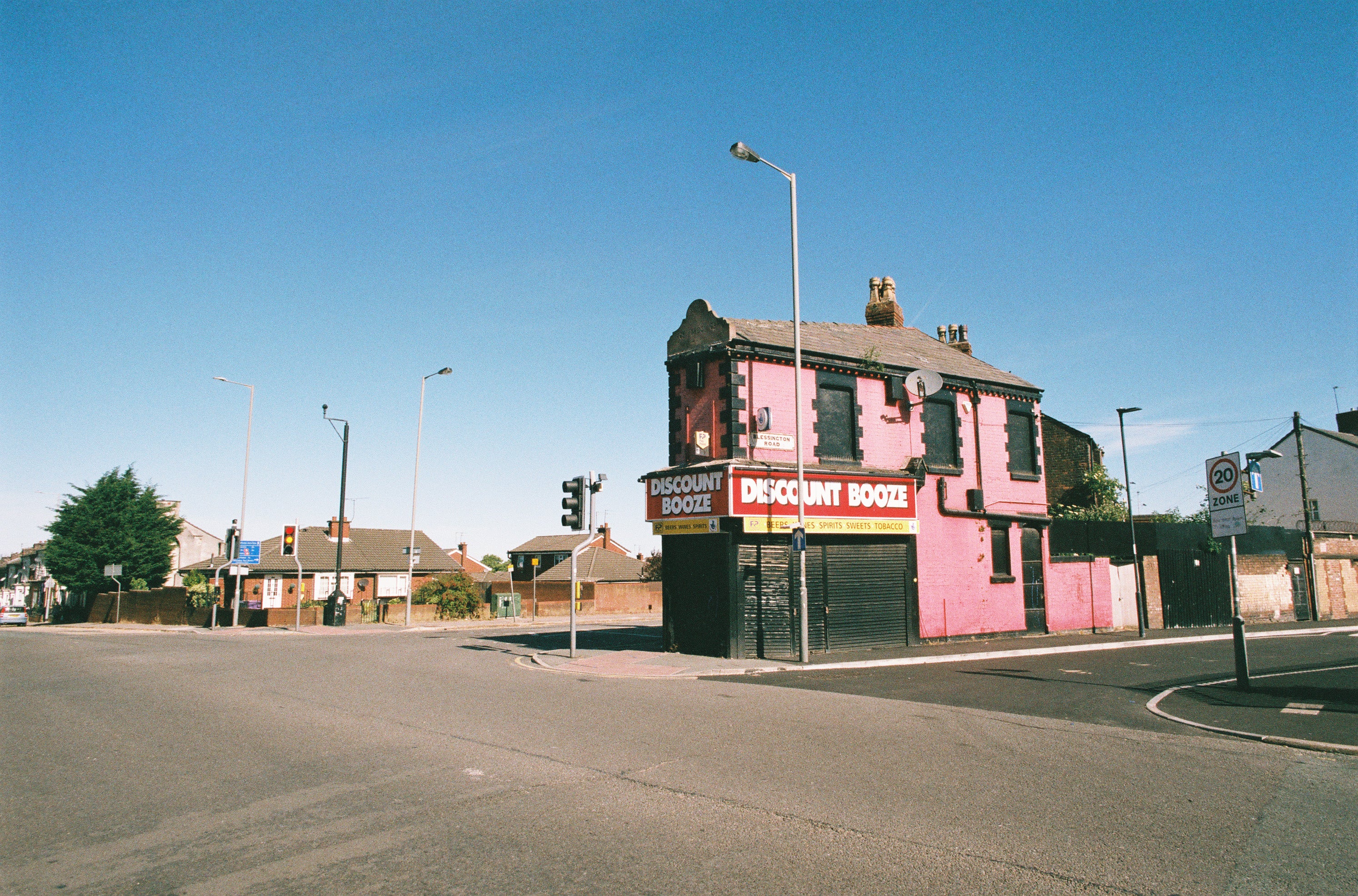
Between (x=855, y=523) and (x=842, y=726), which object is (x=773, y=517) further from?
(x=842, y=726)

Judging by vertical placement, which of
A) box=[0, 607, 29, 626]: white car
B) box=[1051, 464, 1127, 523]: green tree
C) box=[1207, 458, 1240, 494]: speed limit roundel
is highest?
box=[1051, 464, 1127, 523]: green tree

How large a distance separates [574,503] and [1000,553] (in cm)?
1400

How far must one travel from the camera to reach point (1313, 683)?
46.0ft

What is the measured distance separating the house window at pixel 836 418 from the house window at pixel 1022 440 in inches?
257

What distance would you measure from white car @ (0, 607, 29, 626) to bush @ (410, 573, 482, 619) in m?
31.0

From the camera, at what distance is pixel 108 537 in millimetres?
53594

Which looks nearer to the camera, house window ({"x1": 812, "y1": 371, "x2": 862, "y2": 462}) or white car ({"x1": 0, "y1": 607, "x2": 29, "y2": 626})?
house window ({"x1": 812, "y1": 371, "x2": 862, "y2": 462})

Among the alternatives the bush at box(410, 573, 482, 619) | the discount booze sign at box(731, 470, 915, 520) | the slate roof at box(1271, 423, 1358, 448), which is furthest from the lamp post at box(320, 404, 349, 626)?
the slate roof at box(1271, 423, 1358, 448)

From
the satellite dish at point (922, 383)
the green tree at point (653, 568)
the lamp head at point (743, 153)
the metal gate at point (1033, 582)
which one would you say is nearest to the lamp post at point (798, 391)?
the lamp head at point (743, 153)

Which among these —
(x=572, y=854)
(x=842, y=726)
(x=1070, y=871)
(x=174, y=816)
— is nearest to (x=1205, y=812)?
(x=1070, y=871)

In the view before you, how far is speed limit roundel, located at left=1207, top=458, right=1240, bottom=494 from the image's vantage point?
43.6 feet

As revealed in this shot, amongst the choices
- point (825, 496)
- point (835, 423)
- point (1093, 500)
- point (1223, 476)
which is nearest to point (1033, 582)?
point (835, 423)

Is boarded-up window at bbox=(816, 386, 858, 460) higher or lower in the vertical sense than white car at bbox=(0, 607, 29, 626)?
higher

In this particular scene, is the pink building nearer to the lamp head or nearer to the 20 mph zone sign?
the lamp head
